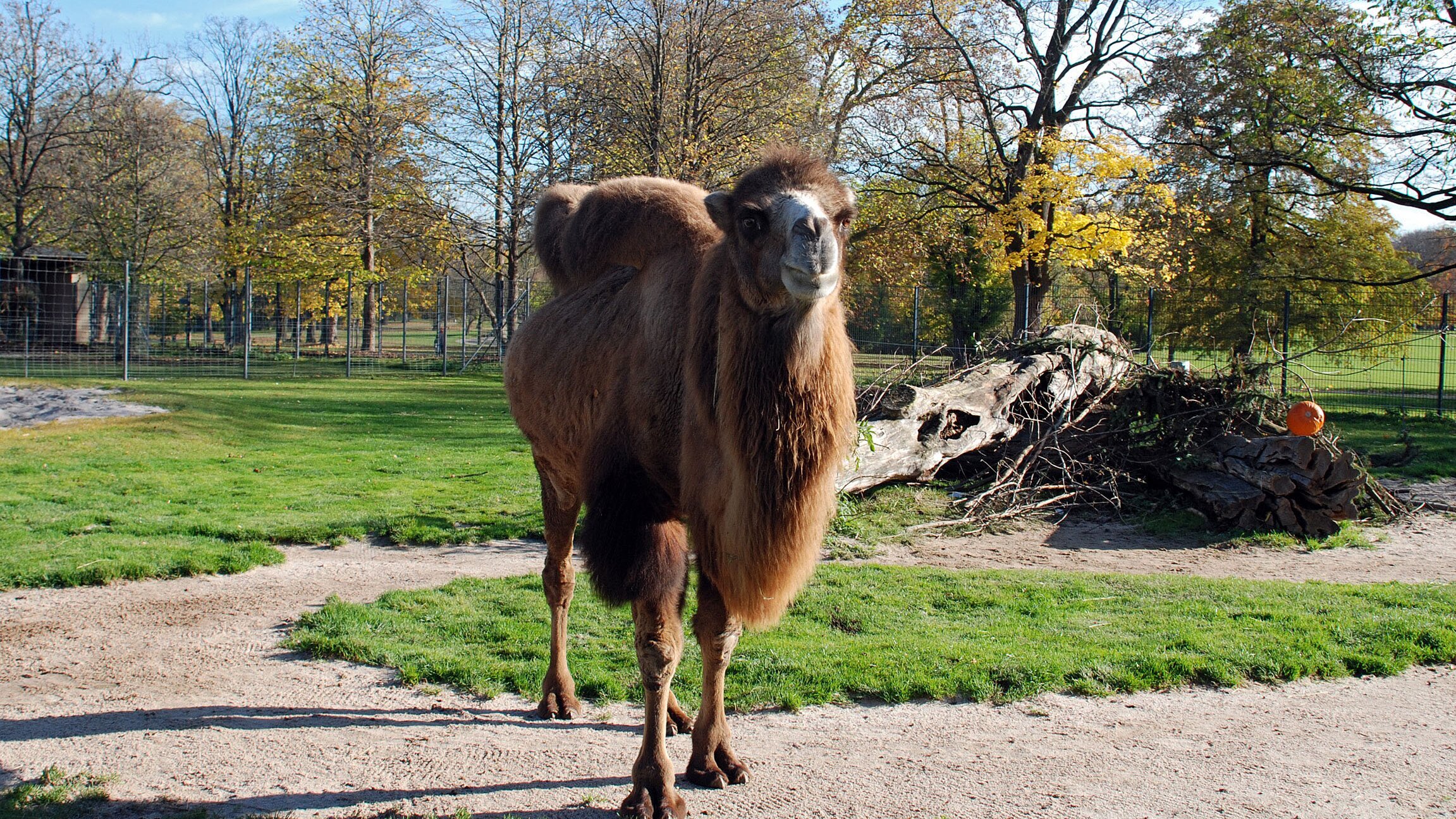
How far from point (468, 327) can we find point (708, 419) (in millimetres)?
30930

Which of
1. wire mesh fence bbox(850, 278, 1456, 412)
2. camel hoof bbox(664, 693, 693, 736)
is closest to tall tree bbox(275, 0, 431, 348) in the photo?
wire mesh fence bbox(850, 278, 1456, 412)

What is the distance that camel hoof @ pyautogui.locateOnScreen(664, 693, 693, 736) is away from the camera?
4.73m

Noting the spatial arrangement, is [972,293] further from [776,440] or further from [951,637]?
[776,440]

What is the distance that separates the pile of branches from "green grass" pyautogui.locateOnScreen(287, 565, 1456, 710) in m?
1.88

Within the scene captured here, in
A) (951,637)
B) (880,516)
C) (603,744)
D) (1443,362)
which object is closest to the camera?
(603,744)

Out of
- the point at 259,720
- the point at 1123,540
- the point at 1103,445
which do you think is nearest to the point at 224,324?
the point at 1103,445

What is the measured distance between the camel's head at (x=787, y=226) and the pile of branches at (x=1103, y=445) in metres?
6.08

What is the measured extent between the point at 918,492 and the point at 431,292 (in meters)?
29.0

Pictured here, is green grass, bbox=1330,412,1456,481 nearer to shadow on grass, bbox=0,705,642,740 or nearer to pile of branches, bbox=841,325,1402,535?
pile of branches, bbox=841,325,1402,535

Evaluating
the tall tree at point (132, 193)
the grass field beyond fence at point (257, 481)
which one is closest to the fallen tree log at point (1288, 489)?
the grass field beyond fence at point (257, 481)

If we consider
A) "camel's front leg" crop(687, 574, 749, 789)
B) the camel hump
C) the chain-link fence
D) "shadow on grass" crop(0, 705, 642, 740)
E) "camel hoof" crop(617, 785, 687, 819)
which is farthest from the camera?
the chain-link fence

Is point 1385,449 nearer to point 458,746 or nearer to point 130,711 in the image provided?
point 458,746

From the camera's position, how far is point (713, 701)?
4.09 m

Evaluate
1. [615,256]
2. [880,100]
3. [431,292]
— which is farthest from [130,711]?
[431,292]
